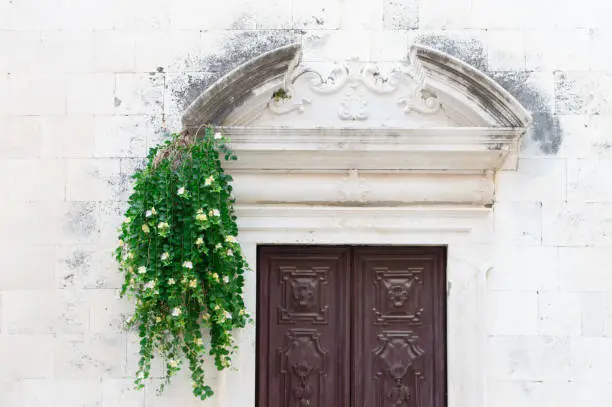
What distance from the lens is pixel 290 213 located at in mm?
4359

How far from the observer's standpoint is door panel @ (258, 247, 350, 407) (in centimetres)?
439

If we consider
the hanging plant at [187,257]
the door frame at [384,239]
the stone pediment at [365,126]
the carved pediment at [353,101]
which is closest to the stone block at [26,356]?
the hanging plant at [187,257]

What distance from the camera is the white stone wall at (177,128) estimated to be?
4301mm

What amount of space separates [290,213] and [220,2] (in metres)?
1.25

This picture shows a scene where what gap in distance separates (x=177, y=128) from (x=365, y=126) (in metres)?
1.04

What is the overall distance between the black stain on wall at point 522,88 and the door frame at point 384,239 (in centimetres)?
52

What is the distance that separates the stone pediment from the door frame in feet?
0.23

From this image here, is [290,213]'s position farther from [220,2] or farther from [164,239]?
[220,2]

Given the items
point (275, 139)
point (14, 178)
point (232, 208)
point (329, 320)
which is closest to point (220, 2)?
point (275, 139)

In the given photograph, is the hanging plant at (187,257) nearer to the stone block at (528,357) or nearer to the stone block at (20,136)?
the stone block at (20,136)

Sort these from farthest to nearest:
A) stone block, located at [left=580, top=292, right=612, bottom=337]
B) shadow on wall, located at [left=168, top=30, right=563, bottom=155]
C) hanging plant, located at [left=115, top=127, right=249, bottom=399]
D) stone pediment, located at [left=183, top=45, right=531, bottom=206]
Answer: shadow on wall, located at [left=168, top=30, right=563, bottom=155]
stone block, located at [left=580, top=292, right=612, bottom=337]
stone pediment, located at [left=183, top=45, right=531, bottom=206]
hanging plant, located at [left=115, top=127, right=249, bottom=399]

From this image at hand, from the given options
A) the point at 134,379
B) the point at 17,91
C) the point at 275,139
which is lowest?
the point at 134,379

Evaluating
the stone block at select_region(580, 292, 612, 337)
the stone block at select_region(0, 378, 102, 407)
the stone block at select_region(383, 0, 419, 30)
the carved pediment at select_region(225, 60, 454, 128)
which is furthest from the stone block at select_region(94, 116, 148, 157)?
the stone block at select_region(580, 292, 612, 337)

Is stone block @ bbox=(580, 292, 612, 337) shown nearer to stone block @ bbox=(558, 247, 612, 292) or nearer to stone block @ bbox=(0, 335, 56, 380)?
stone block @ bbox=(558, 247, 612, 292)
